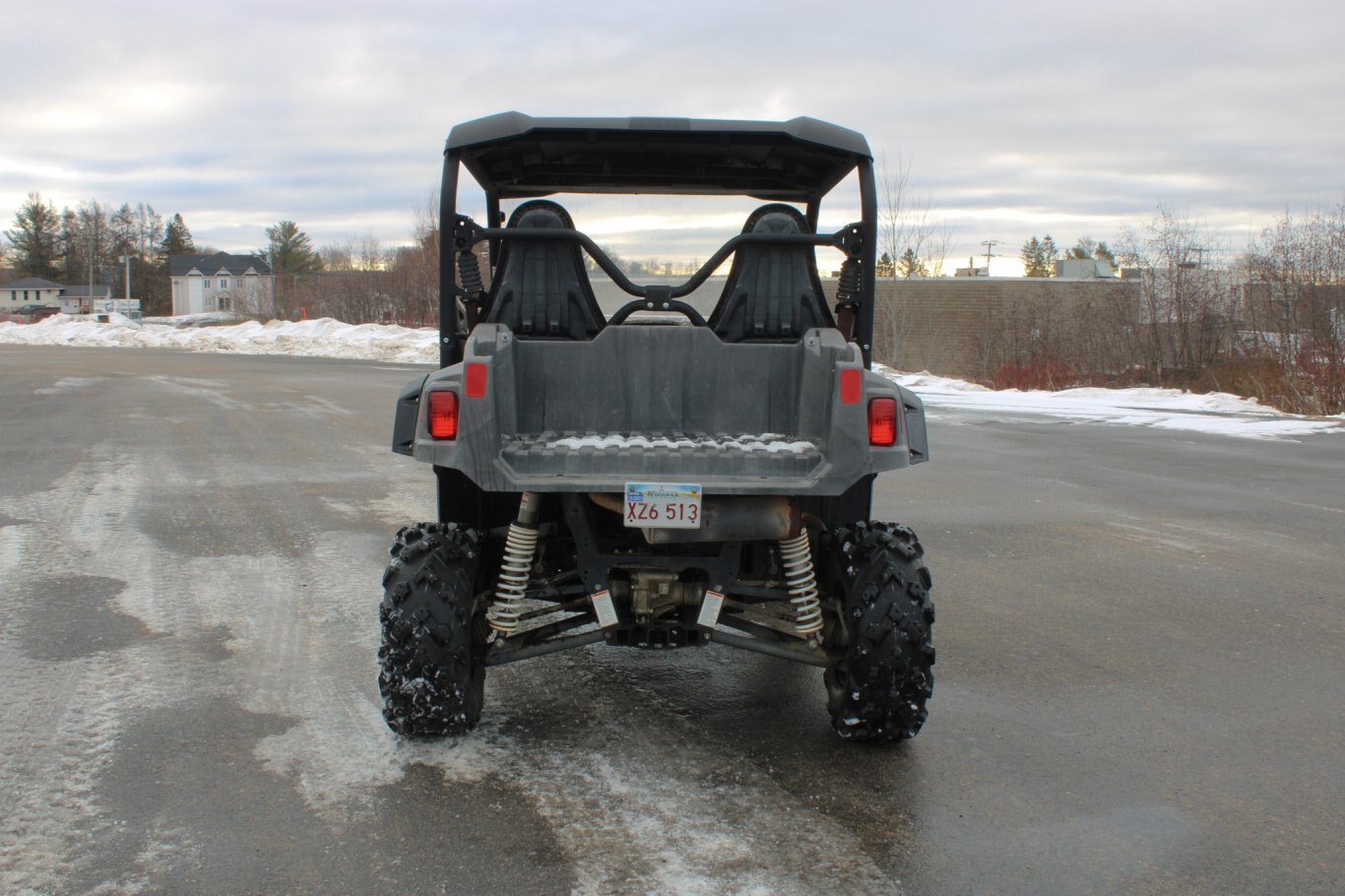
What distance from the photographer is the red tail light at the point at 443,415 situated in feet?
13.3

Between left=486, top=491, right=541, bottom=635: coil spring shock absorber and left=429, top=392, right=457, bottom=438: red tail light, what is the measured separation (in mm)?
396

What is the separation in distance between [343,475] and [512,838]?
7.97m

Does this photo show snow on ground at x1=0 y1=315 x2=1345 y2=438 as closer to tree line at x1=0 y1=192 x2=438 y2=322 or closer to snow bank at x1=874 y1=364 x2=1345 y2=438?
snow bank at x1=874 y1=364 x2=1345 y2=438

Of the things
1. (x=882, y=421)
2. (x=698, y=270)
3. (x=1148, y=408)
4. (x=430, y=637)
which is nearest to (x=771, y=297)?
(x=698, y=270)

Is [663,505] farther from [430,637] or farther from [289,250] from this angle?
[289,250]

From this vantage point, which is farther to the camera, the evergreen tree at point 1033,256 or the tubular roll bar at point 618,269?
the evergreen tree at point 1033,256

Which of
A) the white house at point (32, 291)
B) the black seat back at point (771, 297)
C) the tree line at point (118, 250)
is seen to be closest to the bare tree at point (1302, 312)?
the black seat back at point (771, 297)

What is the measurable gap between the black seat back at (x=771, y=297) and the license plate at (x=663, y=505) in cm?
143

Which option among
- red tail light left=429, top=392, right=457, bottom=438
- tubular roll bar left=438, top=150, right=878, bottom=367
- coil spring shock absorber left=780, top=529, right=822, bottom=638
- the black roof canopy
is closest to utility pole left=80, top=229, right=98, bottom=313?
the black roof canopy

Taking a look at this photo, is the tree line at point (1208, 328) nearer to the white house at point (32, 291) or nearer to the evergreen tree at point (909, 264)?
the evergreen tree at point (909, 264)

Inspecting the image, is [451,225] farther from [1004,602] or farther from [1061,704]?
[1004,602]

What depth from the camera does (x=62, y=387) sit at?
21234 millimetres

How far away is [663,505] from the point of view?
3.89 metres

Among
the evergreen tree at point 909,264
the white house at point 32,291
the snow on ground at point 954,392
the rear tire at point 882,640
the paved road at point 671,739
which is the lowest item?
the paved road at point 671,739
